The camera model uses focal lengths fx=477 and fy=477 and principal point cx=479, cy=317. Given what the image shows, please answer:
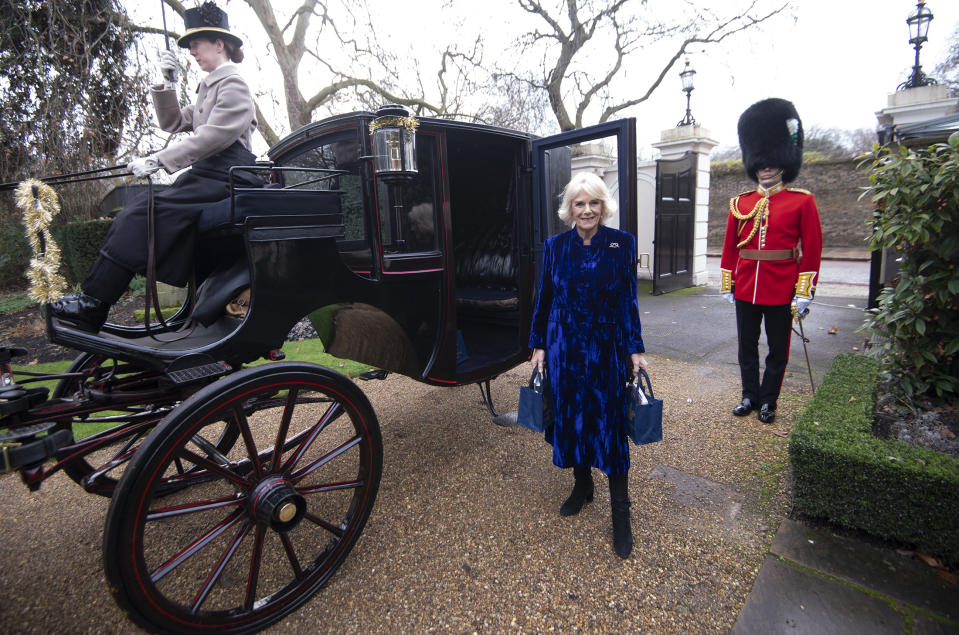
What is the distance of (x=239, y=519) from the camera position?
6.30 feet

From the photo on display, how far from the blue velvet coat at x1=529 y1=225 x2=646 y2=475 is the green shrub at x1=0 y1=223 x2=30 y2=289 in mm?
11634

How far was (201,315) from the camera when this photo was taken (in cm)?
216

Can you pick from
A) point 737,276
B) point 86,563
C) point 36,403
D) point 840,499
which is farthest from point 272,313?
point 737,276

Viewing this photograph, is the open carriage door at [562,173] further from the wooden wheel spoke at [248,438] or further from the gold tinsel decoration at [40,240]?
the gold tinsel decoration at [40,240]

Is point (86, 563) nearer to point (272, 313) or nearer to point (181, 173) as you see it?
point (272, 313)

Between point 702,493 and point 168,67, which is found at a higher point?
point 168,67

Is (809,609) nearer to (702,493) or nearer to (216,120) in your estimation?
(702,493)

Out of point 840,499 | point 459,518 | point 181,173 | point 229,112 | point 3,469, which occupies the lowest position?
point 459,518

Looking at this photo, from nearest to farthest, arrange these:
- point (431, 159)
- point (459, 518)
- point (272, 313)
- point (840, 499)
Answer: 1. point (272, 313)
2. point (840, 499)
3. point (459, 518)
4. point (431, 159)

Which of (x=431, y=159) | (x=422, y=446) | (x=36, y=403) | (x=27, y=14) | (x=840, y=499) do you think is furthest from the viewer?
(x=27, y=14)

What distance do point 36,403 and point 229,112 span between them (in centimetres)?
141

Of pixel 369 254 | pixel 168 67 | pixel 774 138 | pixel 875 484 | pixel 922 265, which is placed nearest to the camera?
pixel 875 484

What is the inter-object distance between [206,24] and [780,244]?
3.71 m

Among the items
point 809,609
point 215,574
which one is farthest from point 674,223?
point 215,574
